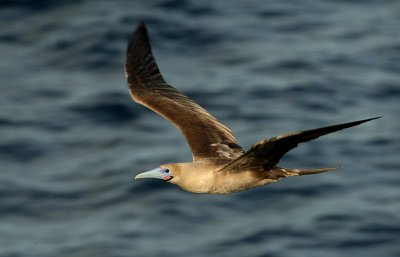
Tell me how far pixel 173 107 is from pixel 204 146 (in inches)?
36.2

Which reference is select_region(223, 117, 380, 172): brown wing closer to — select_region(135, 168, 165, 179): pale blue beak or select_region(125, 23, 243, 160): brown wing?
select_region(135, 168, 165, 179): pale blue beak

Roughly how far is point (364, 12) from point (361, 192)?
788 centimetres

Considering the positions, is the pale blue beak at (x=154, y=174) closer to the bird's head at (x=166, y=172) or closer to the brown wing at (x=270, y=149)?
the bird's head at (x=166, y=172)

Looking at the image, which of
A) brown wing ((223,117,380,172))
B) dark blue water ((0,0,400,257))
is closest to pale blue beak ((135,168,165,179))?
brown wing ((223,117,380,172))

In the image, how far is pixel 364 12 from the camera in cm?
2644

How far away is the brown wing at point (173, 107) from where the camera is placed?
13.0 meters

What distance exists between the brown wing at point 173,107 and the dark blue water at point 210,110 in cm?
524

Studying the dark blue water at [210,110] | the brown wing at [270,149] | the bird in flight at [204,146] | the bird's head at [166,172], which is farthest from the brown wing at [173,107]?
the dark blue water at [210,110]

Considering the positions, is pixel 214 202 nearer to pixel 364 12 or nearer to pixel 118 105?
pixel 118 105

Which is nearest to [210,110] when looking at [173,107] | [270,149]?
[173,107]

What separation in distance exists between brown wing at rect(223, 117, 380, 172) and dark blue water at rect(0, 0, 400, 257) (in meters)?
6.92

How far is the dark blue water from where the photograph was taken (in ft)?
62.8

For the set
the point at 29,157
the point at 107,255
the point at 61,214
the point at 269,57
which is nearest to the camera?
the point at 107,255

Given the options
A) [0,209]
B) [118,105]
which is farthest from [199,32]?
[0,209]
